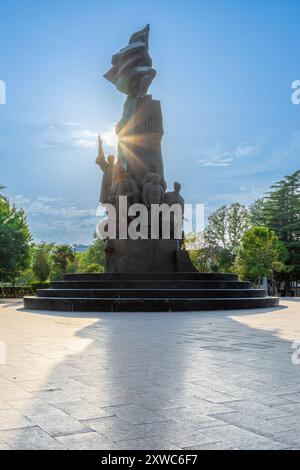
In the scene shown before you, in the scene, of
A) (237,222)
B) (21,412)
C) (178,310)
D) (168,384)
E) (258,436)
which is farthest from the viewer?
(237,222)

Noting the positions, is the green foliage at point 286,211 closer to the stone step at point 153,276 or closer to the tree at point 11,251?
the tree at point 11,251

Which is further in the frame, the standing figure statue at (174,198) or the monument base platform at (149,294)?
the standing figure statue at (174,198)

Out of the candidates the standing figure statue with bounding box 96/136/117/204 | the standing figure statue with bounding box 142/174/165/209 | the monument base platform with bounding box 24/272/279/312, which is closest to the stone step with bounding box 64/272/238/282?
the monument base platform with bounding box 24/272/279/312

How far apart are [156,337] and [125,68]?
16.3 metres

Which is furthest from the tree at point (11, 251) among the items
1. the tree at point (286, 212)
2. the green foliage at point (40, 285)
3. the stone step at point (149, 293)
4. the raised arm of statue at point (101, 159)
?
the tree at point (286, 212)

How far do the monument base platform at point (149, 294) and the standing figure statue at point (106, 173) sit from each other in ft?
13.1

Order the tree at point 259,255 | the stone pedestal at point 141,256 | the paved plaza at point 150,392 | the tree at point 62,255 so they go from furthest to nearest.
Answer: the tree at point 62,255
the tree at point 259,255
the stone pedestal at point 141,256
the paved plaza at point 150,392

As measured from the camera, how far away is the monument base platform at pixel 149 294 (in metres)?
15.5

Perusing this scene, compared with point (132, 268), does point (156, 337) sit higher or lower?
lower

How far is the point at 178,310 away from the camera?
15438 millimetres

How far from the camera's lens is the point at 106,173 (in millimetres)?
21828

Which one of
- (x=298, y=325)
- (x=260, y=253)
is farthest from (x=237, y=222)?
(x=298, y=325)

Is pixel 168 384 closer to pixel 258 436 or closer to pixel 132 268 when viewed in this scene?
pixel 258 436

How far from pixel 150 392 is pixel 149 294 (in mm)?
11495
